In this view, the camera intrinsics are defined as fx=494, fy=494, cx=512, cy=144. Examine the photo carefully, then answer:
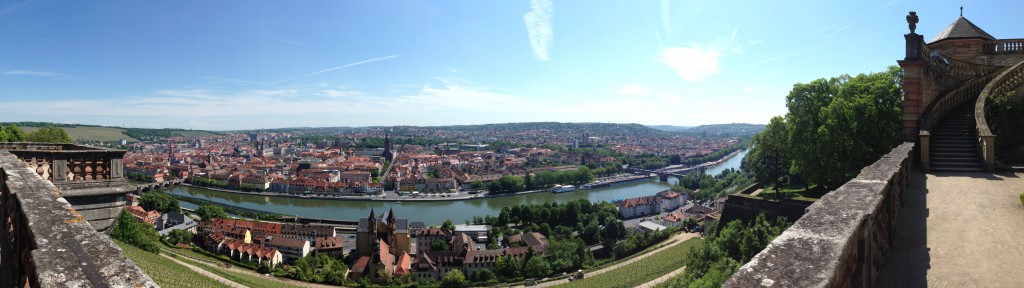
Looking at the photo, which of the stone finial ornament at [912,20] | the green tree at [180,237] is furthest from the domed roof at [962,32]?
the green tree at [180,237]

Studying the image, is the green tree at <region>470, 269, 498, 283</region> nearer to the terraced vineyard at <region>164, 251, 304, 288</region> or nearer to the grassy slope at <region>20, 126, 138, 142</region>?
the terraced vineyard at <region>164, 251, 304, 288</region>

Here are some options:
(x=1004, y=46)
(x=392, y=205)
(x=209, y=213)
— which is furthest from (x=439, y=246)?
(x=1004, y=46)

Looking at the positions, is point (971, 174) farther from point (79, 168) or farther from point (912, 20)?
point (79, 168)

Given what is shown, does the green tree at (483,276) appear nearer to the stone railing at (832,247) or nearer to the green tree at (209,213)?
the green tree at (209,213)

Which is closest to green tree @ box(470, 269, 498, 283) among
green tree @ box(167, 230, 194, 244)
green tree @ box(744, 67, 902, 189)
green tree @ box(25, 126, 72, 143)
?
green tree @ box(167, 230, 194, 244)

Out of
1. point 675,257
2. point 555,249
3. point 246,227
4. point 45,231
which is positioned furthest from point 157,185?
point 45,231

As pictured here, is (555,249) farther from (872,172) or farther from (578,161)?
(578,161)

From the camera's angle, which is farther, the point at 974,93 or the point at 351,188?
the point at 351,188
